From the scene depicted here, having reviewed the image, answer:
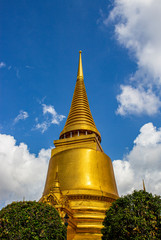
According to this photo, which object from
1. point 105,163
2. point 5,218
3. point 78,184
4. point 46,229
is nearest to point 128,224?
point 46,229

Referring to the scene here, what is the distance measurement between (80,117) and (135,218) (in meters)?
18.9

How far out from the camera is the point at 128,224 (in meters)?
11.9

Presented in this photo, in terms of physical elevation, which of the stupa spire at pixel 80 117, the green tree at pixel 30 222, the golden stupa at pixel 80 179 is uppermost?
the stupa spire at pixel 80 117

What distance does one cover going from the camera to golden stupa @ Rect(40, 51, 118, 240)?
58.4 feet

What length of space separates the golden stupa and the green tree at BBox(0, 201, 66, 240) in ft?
15.7

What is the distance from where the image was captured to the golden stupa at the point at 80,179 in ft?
58.4

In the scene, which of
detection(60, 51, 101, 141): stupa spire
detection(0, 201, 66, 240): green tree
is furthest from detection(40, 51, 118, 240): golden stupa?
detection(0, 201, 66, 240): green tree

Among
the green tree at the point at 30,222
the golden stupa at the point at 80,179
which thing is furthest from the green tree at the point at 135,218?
the golden stupa at the point at 80,179

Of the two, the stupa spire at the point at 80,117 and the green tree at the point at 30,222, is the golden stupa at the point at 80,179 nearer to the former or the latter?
the stupa spire at the point at 80,117

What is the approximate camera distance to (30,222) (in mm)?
10586

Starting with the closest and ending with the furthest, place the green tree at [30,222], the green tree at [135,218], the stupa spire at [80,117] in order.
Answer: the green tree at [30,222]
the green tree at [135,218]
the stupa spire at [80,117]

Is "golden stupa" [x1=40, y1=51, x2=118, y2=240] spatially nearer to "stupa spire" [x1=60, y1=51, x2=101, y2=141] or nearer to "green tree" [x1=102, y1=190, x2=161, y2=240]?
"stupa spire" [x1=60, y1=51, x2=101, y2=141]

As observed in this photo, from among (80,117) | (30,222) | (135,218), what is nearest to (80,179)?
(80,117)

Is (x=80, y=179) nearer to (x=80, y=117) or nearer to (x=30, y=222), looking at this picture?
(x=80, y=117)
